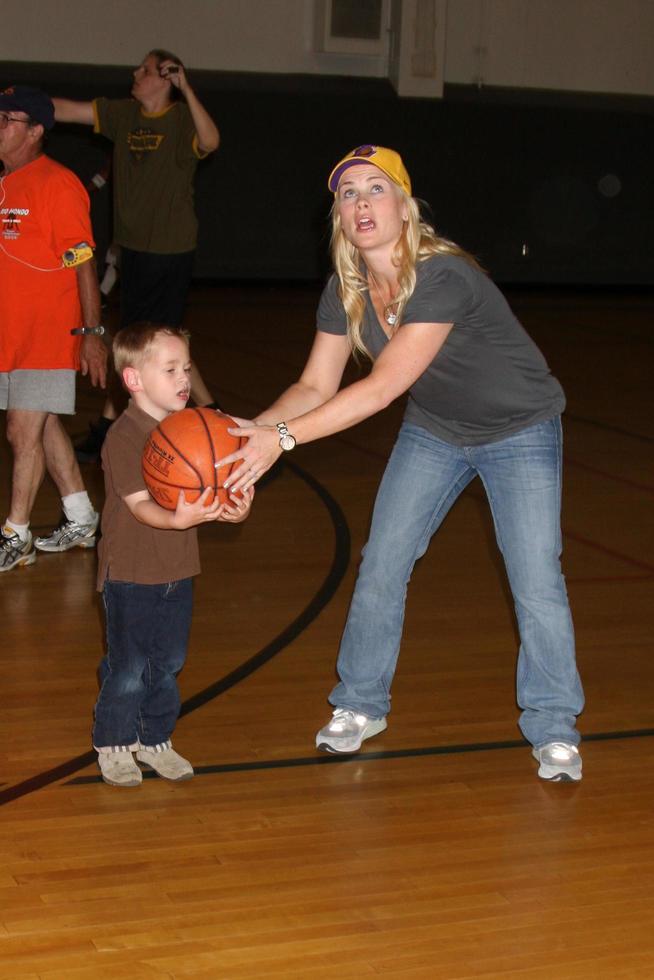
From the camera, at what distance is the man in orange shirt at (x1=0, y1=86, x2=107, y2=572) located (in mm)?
5414

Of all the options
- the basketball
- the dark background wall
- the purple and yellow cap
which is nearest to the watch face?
the basketball

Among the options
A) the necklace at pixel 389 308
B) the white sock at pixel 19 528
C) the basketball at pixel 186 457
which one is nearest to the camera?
the basketball at pixel 186 457

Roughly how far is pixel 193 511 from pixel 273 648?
1602mm

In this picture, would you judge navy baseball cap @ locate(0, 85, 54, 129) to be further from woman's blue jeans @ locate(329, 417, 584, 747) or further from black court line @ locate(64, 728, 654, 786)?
black court line @ locate(64, 728, 654, 786)

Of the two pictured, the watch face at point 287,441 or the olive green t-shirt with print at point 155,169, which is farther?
the olive green t-shirt with print at point 155,169

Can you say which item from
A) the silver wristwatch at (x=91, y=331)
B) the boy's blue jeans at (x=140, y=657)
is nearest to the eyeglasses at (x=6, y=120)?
the silver wristwatch at (x=91, y=331)

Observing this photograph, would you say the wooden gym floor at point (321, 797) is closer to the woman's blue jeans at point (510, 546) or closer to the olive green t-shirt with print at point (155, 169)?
the woman's blue jeans at point (510, 546)

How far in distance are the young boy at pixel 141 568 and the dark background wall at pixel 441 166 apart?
1206cm

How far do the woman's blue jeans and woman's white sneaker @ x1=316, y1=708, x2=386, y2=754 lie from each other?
0.53 ft

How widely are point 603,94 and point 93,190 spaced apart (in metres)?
6.83

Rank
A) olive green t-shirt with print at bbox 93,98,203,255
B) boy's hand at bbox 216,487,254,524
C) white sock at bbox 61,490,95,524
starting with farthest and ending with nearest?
olive green t-shirt with print at bbox 93,98,203,255 < white sock at bbox 61,490,95,524 < boy's hand at bbox 216,487,254,524

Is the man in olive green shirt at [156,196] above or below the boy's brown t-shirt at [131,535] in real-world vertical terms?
above

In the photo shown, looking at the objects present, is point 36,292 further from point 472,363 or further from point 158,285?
point 472,363

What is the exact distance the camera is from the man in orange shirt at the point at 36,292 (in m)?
5.41
